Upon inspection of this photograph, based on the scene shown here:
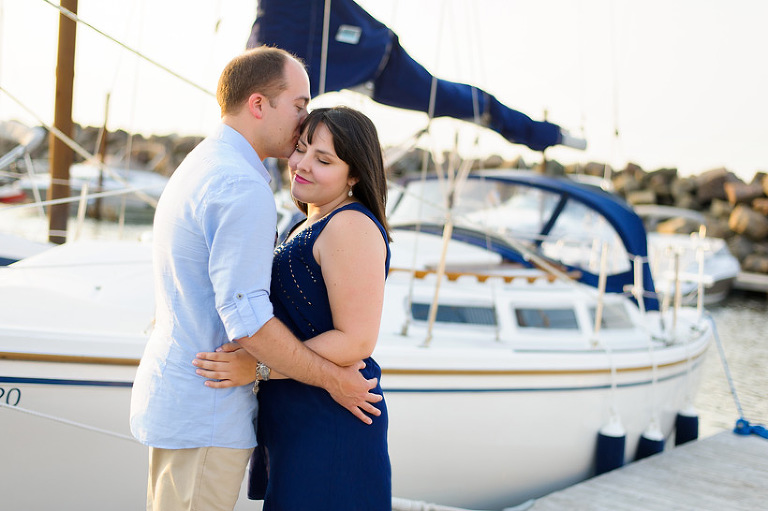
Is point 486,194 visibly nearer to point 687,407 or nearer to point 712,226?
point 687,407

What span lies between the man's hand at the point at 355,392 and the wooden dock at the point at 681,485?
270 centimetres

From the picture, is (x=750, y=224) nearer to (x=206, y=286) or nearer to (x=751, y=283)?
(x=751, y=283)

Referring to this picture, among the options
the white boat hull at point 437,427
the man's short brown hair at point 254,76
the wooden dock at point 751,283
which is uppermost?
the man's short brown hair at point 254,76

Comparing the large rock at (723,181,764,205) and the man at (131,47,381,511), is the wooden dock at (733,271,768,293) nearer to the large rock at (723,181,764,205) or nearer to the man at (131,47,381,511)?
the large rock at (723,181,764,205)

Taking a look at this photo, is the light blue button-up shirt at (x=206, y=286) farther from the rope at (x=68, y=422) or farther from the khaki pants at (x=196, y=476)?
the rope at (x=68, y=422)

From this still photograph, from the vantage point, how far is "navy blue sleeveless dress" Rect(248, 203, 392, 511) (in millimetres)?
1627

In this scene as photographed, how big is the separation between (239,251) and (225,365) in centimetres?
30

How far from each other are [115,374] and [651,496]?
3.45 meters

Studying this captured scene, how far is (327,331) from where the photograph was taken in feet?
5.28

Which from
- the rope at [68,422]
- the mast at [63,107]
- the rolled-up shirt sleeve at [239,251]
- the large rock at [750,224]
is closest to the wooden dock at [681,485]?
the rope at [68,422]

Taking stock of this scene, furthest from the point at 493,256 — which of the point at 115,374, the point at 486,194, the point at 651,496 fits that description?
the point at 115,374

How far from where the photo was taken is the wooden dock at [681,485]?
13.4ft

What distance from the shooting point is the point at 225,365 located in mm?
1563

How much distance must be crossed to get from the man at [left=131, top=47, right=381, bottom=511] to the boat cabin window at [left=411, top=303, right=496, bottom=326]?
2.50 metres
